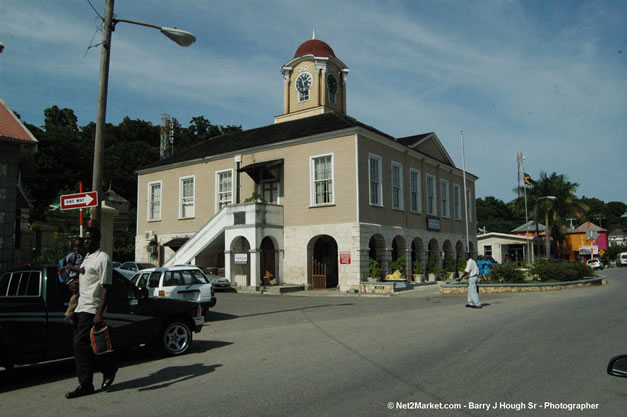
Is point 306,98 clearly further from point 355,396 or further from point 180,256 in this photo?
point 355,396

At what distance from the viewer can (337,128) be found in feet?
88.5

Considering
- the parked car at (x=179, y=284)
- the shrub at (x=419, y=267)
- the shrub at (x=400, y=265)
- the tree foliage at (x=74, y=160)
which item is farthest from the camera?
the tree foliage at (x=74, y=160)

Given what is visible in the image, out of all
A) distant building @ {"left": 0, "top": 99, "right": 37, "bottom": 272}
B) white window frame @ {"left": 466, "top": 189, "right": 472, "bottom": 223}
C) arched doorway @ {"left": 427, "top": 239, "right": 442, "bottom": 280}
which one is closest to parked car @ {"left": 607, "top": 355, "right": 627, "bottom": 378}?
distant building @ {"left": 0, "top": 99, "right": 37, "bottom": 272}

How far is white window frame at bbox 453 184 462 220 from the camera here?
3724 centimetres

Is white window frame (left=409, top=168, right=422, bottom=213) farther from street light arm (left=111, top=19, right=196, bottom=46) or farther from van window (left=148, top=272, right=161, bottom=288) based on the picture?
street light arm (left=111, top=19, right=196, bottom=46)

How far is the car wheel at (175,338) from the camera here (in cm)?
855

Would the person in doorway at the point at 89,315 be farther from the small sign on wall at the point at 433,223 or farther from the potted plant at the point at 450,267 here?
the potted plant at the point at 450,267

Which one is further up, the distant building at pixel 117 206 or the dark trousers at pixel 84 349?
the distant building at pixel 117 206

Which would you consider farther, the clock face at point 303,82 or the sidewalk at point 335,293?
the clock face at point 303,82

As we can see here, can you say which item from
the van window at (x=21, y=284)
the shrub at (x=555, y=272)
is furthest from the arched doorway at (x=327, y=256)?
the van window at (x=21, y=284)

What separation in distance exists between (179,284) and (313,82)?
2402 centimetres

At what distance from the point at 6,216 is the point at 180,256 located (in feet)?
52.4

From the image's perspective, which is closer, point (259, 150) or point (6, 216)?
point (6, 216)

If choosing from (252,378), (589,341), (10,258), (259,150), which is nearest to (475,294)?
(589,341)
